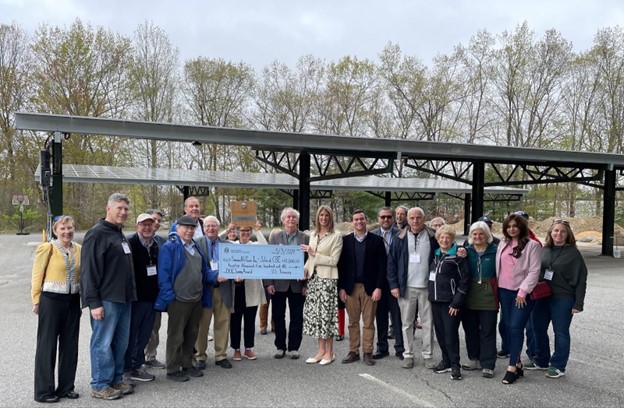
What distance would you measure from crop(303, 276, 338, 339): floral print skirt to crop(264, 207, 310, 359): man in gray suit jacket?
0.21 meters

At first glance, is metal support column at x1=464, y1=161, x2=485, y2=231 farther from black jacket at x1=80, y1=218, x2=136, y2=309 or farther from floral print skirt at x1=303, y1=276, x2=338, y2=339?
black jacket at x1=80, y1=218, x2=136, y2=309

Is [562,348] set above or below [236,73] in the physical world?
below

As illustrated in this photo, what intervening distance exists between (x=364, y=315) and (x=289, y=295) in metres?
0.86

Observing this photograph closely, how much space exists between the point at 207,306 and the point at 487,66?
37.5 meters

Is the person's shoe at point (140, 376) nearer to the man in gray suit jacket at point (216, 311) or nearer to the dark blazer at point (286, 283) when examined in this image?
the man in gray suit jacket at point (216, 311)

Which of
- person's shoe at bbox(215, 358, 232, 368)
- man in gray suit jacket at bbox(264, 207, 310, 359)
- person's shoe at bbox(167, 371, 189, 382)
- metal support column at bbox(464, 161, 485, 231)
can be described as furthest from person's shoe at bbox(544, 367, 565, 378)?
metal support column at bbox(464, 161, 485, 231)

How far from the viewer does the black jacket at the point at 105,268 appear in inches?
145

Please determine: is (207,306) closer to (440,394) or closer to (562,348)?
(440,394)

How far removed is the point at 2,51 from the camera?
3103cm

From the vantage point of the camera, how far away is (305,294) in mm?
4914

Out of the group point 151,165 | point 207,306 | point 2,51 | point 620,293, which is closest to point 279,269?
point 207,306

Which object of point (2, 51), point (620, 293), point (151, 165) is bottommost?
point (620, 293)

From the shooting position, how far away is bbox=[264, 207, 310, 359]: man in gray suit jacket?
195 inches

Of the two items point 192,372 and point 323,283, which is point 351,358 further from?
point 192,372
